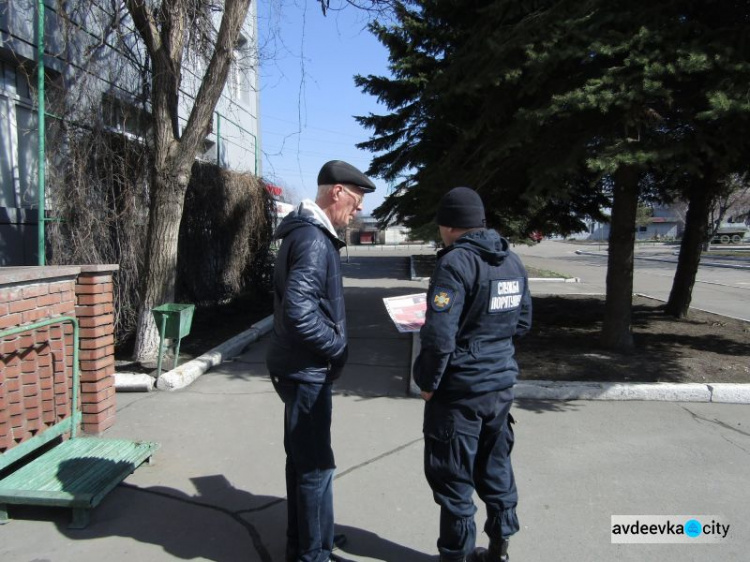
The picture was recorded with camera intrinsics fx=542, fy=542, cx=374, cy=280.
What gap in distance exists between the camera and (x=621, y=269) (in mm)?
6832

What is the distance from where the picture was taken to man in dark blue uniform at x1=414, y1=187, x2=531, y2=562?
249cm

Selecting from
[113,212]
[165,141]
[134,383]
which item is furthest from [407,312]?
[113,212]

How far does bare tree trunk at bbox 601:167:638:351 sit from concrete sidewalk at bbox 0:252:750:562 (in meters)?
1.86

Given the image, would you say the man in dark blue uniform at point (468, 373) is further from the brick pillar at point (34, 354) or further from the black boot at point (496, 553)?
the brick pillar at point (34, 354)

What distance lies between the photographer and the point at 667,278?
790 inches

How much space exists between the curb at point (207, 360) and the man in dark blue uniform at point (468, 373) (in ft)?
12.2

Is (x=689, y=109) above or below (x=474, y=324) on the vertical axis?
above

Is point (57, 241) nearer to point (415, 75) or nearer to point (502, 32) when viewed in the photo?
point (502, 32)

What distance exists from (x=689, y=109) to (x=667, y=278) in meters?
16.8

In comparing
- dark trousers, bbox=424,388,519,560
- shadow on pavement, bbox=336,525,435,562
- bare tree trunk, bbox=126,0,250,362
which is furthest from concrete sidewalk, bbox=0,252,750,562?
bare tree trunk, bbox=126,0,250,362

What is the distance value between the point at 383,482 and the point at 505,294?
176 centimetres

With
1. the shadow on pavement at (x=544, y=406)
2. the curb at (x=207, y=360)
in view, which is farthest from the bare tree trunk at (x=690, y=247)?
the curb at (x=207, y=360)

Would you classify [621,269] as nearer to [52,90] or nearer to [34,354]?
[34,354]

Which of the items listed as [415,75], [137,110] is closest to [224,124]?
[415,75]
